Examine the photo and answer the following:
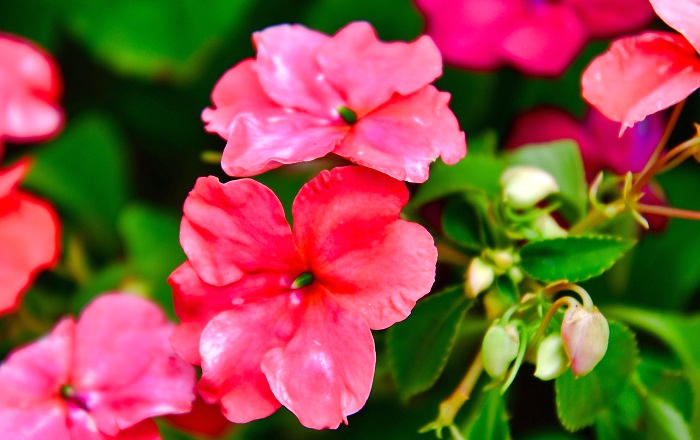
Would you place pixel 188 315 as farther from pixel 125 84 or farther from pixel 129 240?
pixel 125 84

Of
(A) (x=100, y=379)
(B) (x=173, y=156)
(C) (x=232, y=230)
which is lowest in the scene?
(B) (x=173, y=156)

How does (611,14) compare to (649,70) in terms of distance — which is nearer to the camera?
(649,70)

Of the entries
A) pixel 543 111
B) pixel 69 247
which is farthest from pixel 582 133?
pixel 69 247

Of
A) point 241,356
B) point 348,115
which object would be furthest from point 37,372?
point 348,115

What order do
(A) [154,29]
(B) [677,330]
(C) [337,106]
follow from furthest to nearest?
1. (A) [154,29]
2. (B) [677,330]
3. (C) [337,106]

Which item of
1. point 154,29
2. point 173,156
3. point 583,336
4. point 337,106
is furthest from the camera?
point 173,156

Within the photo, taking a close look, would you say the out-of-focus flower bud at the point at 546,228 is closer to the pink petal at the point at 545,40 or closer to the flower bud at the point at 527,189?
the flower bud at the point at 527,189

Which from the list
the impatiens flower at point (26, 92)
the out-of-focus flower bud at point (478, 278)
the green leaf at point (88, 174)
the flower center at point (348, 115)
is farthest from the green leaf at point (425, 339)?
the green leaf at point (88, 174)

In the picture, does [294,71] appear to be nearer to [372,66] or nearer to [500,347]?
[372,66]
